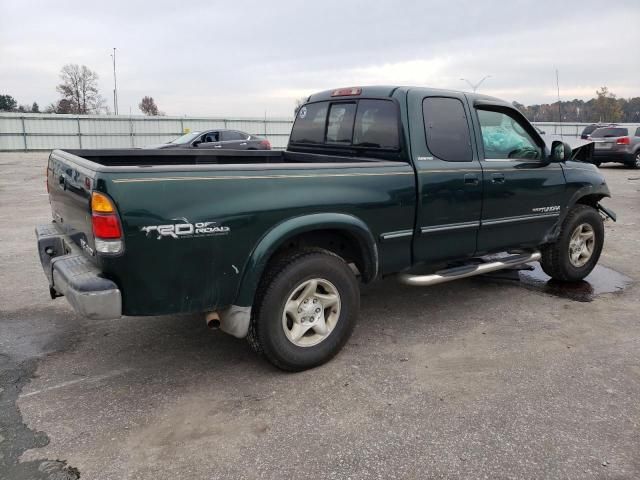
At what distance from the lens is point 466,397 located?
338 cm

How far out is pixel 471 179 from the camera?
14.6ft

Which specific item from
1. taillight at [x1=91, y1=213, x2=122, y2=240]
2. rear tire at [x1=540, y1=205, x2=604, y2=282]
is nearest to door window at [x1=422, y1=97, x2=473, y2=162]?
rear tire at [x1=540, y1=205, x2=604, y2=282]

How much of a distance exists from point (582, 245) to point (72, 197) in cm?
499

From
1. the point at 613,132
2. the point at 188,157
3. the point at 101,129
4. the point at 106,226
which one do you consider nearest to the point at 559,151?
the point at 188,157

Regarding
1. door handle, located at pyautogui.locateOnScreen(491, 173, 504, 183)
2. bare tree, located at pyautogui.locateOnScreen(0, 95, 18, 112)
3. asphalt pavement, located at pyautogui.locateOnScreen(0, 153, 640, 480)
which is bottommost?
asphalt pavement, located at pyautogui.locateOnScreen(0, 153, 640, 480)

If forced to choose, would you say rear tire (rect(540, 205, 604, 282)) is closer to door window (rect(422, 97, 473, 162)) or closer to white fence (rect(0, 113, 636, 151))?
door window (rect(422, 97, 473, 162))

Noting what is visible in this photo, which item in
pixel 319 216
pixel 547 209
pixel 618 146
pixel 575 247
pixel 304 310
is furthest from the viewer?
pixel 618 146

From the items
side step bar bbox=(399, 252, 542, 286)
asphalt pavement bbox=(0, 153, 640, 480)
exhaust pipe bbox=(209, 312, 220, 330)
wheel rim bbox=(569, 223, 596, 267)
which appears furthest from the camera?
wheel rim bbox=(569, 223, 596, 267)

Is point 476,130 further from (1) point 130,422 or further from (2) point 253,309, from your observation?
(1) point 130,422

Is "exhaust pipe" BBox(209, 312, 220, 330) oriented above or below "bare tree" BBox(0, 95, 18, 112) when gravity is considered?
below

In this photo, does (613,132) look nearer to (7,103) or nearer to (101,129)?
(101,129)

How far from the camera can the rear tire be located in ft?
18.1

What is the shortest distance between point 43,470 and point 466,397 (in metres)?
2.40

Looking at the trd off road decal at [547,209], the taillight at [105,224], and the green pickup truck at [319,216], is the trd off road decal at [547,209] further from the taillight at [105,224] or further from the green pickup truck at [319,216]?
the taillight at [105,224]
